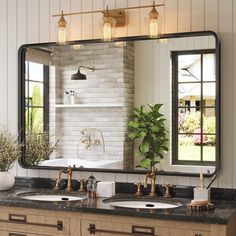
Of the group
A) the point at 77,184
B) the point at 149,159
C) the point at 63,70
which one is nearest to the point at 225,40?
Result: the point at 149,159

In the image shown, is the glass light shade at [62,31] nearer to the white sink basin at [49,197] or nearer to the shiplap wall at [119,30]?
the shiplap wall at [119,30]

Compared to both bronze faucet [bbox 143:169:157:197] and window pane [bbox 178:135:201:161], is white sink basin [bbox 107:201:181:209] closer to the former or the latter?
bronze faucet [bbox 143:169:157:197]

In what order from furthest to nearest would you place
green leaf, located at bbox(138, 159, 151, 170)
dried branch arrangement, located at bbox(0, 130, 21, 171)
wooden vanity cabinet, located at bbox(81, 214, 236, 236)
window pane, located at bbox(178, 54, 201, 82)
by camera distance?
Result: dried branch arrangement, located at bbox(0, 130, 21, 171), green leaf, located at bbox(138, 159, 151, 170), window pane, located at bbox(178, 54, 201, 82), wooden vanity cabinet, located at bbox(81, 214, 236, 236)

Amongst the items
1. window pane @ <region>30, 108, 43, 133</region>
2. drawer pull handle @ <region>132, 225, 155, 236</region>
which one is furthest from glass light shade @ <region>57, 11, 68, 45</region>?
drawer pull handle @ <region>132, 225, 155, 236</region>

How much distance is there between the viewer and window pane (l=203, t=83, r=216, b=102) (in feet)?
11.4

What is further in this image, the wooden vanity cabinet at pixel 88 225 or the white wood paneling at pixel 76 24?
the white wood paneling at pixel 76 24

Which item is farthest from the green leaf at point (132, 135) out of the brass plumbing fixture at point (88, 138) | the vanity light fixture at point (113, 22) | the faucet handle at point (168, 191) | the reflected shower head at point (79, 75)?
the vanity light fixture at point (113, 22)

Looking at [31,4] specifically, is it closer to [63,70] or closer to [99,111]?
[63,70]

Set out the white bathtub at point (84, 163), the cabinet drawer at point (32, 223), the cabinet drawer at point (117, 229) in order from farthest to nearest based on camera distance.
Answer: the white bathtub at point (84, 163) < the cabinet drawer at point (32, 223) < the cabinet drawer at point (117, 229)

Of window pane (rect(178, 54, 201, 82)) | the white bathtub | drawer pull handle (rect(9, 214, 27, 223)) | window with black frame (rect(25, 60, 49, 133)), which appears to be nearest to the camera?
drawer pull handle (rect(9, 214, 27, 223))

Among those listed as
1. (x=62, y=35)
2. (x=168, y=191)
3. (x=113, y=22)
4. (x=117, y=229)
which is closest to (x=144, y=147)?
(x=168, y=191)

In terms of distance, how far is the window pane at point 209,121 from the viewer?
347cm

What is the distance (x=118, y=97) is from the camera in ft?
12.3

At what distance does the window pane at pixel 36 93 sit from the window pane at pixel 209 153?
140 cm
